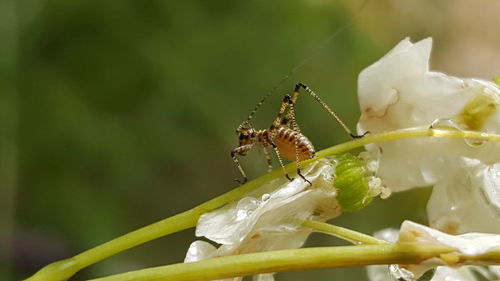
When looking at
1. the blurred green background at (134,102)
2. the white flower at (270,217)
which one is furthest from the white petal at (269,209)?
the blurred green background at (134,102)

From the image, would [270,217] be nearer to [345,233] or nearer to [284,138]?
[345,233]

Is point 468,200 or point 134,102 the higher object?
point 134,102

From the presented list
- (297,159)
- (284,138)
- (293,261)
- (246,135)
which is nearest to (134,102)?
(246,135)

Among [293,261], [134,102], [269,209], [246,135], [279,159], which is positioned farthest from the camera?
[134,102]

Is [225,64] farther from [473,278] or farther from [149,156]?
[473,278]

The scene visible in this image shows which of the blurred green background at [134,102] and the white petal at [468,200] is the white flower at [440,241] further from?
the blurred green background at [134,102]
